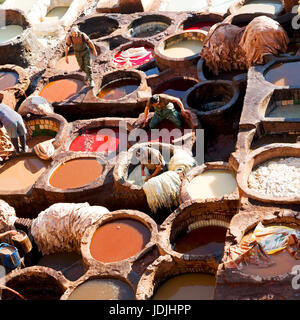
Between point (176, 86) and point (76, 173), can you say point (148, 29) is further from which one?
point (76, 173)

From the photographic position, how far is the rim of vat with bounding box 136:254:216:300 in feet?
30.9

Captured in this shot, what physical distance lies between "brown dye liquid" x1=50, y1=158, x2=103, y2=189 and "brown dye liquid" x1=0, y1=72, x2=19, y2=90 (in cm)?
484

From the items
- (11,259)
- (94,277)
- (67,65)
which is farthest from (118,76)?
(94,277)

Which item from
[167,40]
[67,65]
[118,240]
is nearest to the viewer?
[118,240]

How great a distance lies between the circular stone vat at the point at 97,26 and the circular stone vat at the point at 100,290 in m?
12.1

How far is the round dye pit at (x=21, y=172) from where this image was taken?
13441 millimetres

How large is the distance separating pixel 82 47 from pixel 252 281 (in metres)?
10.0

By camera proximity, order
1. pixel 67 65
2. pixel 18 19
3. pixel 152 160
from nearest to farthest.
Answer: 1. pixel 152 160
2. pixel 67 65
3. pixel 18 19

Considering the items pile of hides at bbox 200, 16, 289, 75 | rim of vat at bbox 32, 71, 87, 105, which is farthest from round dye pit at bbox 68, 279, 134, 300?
rim of vat at bbox 32, 71, 87, 105

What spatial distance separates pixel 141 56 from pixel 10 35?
536cm

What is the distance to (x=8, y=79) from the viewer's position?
57.3 ft

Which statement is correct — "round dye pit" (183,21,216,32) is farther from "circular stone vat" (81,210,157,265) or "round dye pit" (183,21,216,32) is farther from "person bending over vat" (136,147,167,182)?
"circular stone vat" (81,210,157,265)

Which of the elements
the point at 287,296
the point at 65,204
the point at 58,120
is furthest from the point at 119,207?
the point at 287,296

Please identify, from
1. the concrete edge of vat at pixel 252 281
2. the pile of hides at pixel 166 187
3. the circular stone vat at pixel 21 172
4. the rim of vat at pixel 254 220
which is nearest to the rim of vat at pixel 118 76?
the circular stone vat at pixel 21 172
